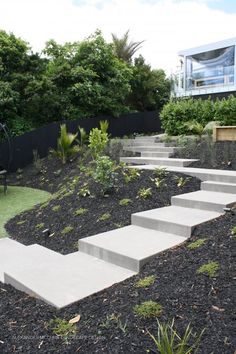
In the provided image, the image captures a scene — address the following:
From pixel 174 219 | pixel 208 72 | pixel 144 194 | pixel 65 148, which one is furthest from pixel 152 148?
pixel 208 72

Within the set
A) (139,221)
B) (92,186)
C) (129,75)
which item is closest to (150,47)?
(129,75)

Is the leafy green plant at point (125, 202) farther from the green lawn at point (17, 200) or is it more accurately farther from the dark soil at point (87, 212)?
the green lawn at point (17, 200)

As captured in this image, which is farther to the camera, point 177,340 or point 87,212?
point 87,212

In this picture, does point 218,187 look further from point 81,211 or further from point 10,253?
point 10,253

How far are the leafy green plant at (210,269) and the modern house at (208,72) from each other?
1412cm

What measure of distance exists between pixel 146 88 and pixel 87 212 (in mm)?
13362

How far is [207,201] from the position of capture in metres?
3.83

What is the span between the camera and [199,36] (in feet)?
62.5

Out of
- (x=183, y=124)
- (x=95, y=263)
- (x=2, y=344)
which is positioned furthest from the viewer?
(x=183, y=124)

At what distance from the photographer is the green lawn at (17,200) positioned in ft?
18.7

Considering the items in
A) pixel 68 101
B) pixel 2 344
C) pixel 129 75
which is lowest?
pixel 2 344

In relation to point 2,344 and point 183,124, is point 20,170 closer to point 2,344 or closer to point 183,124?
point 183,124

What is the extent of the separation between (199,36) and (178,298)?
64.3 feet

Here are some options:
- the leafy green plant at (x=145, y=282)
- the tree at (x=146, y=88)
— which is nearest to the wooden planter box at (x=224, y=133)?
the leafy green plant at (x=145, y=282)
